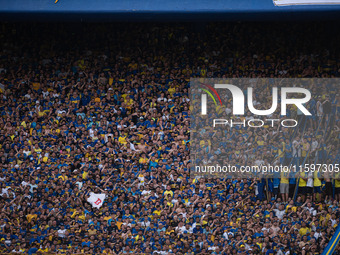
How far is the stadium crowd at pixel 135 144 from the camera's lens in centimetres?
1198

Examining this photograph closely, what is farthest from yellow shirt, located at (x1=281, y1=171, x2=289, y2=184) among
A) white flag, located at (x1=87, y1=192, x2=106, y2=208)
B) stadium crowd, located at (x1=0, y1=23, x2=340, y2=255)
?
white flag, located at (x1=87, y1=192, x2=106, y2=208)

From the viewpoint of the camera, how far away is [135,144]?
12.7 meters

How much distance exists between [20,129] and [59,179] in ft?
5.88

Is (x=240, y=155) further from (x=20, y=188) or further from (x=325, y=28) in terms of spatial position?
(x=20, y=188)

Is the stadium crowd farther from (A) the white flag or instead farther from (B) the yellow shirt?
(B) the yellow shirt

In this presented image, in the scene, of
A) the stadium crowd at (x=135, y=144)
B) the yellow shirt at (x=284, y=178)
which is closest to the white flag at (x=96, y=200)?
the stadium crowd at (x=135, y=144)

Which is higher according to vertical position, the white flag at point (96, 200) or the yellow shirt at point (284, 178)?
the yellow shirt at point (284, 178)

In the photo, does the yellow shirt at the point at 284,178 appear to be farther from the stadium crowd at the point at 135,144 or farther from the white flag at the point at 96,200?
the white flag at the point at 96,200

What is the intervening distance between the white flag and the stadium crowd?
0.27ft

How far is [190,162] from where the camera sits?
494 inches

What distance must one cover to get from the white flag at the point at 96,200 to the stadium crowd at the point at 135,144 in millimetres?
81

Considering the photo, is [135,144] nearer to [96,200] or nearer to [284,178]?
[96,200]

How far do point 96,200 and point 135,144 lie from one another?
5.93ft

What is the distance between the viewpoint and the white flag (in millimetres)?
12258
